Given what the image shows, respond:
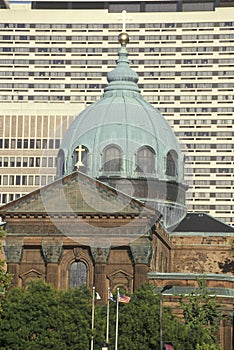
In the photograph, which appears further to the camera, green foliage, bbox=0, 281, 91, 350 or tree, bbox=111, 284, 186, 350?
tree, bbox=111, 284, 186, 350

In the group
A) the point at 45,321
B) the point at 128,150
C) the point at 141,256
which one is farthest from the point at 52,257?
the point at 45,321

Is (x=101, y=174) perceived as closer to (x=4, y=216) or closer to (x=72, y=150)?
(x=72, y=150)

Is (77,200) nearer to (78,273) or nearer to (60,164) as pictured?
(78,273)

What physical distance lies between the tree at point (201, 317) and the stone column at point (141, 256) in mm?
4700

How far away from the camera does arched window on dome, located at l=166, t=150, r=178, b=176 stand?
495ft

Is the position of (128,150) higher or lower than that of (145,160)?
higher

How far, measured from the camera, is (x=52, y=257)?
134 meters

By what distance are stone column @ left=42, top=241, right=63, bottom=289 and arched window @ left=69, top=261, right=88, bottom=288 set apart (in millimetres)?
1587

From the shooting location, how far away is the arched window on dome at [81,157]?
145m

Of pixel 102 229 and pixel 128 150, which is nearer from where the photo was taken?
pixel 102 229

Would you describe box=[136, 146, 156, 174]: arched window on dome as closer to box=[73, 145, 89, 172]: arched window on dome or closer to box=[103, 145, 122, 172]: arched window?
box=[103, 145, 122, 172]: arched window

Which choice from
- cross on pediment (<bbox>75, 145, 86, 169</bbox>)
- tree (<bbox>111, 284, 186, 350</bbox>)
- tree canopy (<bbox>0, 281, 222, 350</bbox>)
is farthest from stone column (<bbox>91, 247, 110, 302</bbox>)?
tree (<bbox>111, 284, 186, 350</bbox>)

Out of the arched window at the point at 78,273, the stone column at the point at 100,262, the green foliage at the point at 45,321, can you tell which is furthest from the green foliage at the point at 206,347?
the arched window at the point at 78,273

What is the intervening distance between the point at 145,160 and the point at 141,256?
18795 millimetres
